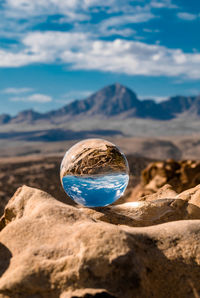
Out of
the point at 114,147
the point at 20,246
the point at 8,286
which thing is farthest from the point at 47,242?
the point at 114,147

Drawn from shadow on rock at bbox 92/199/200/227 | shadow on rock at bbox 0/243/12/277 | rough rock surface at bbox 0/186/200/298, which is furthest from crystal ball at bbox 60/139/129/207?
shadow on rock at bbox 0/243/12/277

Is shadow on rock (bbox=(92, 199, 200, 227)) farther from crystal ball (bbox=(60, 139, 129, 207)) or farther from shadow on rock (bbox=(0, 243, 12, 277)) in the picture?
shadow on rock (bbox=(0, 243, 12, 277))

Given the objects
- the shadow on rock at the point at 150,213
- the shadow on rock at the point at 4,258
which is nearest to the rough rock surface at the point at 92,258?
the shadow on rock at the point at 4,258

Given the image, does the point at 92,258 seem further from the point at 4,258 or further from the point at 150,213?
the point at 150,213

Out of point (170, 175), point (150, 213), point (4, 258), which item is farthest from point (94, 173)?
point (170, 175)

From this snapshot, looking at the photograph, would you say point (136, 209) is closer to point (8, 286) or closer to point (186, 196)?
point (186, 196)

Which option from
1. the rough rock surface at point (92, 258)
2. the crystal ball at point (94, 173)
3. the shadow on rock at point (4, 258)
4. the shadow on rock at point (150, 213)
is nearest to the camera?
the rough rock surface at point (92, 258)

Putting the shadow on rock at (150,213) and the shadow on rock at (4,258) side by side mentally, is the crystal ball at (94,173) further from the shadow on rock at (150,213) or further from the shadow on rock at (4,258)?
the shadow on rock at (4,258)
